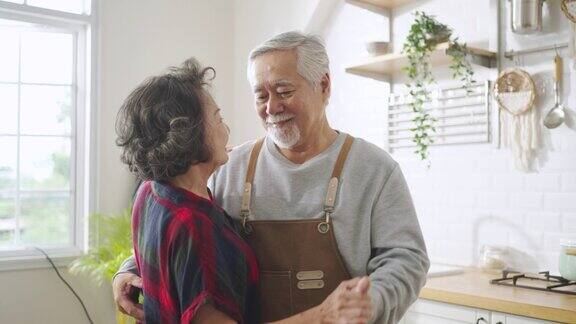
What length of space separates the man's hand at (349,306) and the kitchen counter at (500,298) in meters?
1.21

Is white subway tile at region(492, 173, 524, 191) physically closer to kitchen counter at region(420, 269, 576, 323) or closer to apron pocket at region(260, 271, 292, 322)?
kitchen counter at region(420, 269, 576, 323)

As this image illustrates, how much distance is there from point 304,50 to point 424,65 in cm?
177

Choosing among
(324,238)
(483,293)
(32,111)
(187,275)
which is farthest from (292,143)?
(32,111)

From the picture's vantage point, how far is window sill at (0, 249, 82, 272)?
4008mm

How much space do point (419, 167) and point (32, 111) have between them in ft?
8.61

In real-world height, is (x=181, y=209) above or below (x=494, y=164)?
below

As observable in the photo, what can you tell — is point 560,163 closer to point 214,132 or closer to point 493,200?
point 493,200

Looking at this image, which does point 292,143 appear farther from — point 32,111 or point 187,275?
point 32,111

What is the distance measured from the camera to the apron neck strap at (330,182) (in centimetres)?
172

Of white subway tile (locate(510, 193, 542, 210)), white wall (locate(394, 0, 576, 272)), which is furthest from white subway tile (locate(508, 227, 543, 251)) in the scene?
white subway tile (locate(510, 193, 542, 210))

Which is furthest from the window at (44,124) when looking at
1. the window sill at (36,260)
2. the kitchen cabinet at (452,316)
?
the kitchen cabinet at (452,316)

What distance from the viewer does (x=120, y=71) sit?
4.43 metres

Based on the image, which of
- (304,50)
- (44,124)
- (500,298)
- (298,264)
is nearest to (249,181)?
(298,264)

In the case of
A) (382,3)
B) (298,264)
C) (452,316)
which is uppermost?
(382,3)
